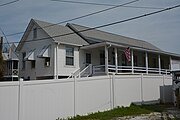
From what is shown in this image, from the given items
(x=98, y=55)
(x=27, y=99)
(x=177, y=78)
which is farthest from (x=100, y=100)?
(x=98, y=55)

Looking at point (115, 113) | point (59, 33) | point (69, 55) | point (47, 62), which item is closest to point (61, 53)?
point (69, 55)

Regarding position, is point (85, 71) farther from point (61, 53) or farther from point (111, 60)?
point (111, 60)

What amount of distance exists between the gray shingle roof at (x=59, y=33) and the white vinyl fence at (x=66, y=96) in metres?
7.84

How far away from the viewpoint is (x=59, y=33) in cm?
2425

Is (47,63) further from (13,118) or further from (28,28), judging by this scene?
(13,118)

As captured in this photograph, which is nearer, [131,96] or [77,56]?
[131,96]

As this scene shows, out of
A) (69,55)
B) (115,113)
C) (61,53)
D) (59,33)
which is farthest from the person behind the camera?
(59,33)

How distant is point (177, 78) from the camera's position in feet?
65.8

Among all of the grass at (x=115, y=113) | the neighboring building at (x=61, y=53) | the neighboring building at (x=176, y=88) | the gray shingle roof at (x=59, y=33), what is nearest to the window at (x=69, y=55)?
the neighboring building at (x=61, y=53)

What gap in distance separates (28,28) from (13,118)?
16688mm

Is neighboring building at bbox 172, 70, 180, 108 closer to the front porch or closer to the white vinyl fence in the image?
the white vinyl fence

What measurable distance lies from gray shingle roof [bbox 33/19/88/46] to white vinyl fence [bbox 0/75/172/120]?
7.84 metres

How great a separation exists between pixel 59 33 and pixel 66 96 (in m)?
12.5

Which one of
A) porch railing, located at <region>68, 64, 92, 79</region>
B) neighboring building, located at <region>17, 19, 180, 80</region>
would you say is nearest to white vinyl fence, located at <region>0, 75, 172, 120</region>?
neighboring building, located at <region>17, 19, 180, 80</region>
